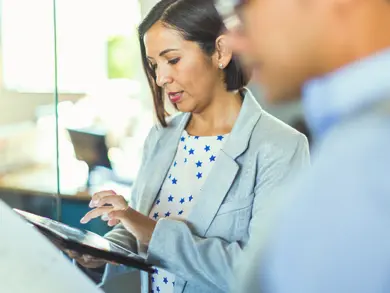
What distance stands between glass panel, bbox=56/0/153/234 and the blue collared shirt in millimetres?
1762

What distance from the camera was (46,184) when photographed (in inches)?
81.3

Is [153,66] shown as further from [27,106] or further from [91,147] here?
[27,106]

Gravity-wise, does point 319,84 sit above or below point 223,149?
above

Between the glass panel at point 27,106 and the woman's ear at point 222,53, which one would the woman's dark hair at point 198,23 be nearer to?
the woman's ear at point 222,53

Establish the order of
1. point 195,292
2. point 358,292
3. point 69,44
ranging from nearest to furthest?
point 358,292 → point 195,292 → point 69,44

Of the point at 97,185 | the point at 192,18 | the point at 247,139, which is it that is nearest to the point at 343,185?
the point at 247,139

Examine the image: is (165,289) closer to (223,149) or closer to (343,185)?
(223,149)

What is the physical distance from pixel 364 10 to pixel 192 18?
2.57 ft

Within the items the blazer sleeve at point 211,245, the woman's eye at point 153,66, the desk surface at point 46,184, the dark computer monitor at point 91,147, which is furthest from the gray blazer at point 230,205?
the dark computer monitor at point 91,147

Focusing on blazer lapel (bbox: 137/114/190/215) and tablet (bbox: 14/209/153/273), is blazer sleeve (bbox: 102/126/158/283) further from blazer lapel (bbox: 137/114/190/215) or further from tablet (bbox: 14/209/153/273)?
tablet (bbox: 14/209/153/273)

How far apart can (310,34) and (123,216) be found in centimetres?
72

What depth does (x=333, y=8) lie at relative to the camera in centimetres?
40

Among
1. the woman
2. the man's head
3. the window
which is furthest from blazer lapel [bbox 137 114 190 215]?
the window

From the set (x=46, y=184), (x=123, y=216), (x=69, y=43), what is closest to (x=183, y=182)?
(x=123, y=216)
